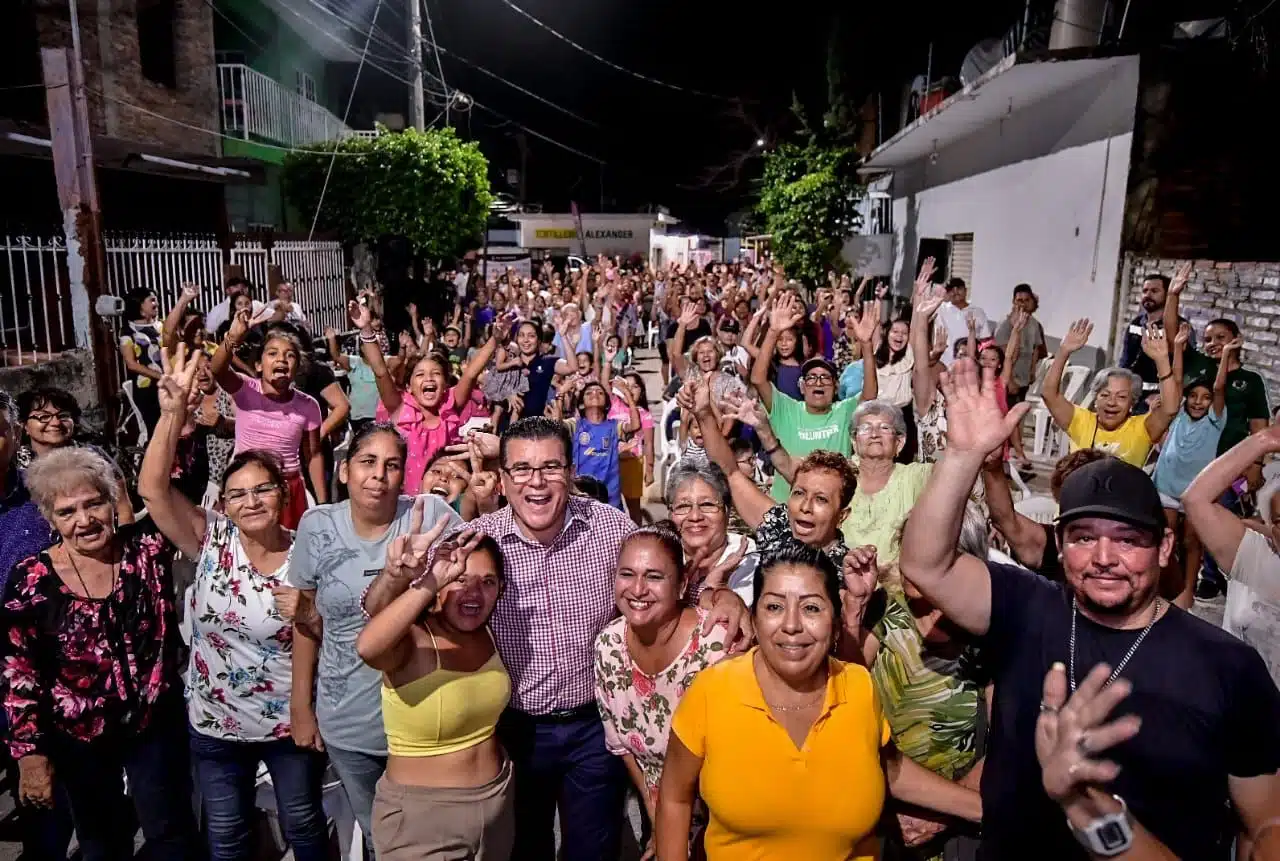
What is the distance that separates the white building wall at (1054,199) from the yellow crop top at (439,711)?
9033mm

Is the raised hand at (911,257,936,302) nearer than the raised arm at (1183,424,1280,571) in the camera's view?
No

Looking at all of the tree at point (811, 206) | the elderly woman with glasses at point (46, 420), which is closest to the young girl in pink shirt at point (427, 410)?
the elderly woman with glasses at point (46, 420)

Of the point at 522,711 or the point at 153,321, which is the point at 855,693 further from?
the point at 153,321

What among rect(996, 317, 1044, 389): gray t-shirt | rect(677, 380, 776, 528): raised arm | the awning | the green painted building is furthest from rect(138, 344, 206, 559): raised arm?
the green painted building

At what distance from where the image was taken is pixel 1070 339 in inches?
227

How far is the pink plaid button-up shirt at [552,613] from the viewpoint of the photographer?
297 centimetres

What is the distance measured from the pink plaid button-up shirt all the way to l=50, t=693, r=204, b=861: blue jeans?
1.26 m

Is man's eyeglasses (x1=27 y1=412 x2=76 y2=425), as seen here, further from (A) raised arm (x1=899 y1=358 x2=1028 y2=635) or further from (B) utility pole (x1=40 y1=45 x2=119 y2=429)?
(B) utility pole (x1=40 y1=45 x2=119 y2=429)

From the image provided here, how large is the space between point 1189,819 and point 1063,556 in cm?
61

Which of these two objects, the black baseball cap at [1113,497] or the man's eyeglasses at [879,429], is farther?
the man's eyeglasses at [879,429]

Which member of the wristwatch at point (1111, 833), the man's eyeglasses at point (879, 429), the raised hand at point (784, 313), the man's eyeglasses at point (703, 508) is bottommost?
the wristwatch at point (1111, 833)

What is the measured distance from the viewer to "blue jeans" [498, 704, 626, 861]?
3.00m

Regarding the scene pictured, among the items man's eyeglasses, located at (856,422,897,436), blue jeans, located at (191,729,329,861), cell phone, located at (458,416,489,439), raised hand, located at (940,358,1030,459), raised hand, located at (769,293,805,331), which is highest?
raised hand, located at (769,293,805,331)

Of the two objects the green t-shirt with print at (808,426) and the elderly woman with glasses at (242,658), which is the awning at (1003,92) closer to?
the green t-shirt with print at (808,426)
